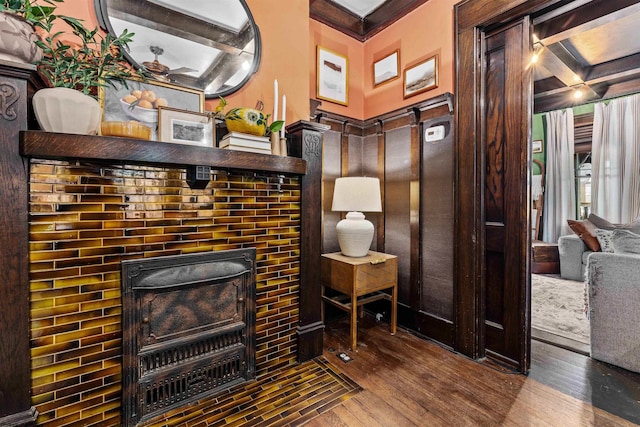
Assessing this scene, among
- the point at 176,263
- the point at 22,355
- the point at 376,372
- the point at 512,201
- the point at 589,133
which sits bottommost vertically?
the point at 376,372

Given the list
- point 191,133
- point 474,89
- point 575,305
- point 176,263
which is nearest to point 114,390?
point 176,263

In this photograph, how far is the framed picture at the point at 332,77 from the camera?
8.40ft

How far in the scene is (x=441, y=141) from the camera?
225cm

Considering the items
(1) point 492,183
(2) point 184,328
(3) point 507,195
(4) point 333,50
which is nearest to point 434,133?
(1) point 492,183

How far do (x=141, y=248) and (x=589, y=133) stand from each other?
625 cm

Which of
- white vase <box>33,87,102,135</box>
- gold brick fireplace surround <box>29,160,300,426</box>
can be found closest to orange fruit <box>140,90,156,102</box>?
white vase <box>33,87,102,135</box>

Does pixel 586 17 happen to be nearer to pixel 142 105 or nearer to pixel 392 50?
pixel 392 50

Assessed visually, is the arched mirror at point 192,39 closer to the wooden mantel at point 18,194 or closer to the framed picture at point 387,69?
the wooden mantel at point 18,194

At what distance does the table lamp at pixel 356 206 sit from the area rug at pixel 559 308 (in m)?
1.80

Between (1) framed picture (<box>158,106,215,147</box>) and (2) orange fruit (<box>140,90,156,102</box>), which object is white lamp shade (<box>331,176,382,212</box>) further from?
(2) orange fruit (<box>140,90,156,102</box>)

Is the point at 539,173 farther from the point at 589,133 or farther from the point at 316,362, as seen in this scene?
the point at 316,362

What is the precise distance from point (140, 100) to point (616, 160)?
597 cm

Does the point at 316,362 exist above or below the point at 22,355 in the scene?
below

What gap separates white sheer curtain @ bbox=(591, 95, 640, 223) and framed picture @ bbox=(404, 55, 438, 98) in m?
3.89
